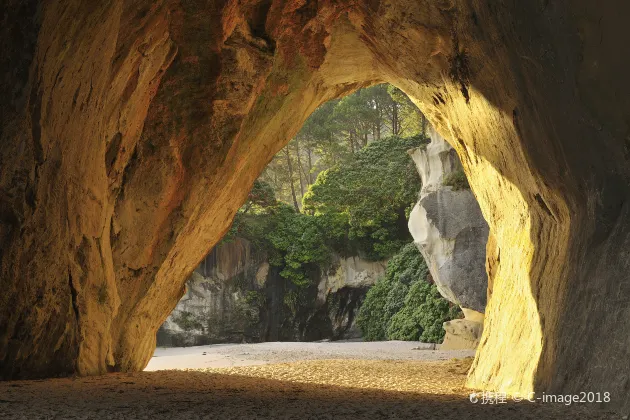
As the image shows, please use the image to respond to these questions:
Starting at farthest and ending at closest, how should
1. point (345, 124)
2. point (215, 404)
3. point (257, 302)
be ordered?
1. point (345, 124)
2. point (257, 302)
3. point (215, 404)

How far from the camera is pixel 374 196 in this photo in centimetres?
2634

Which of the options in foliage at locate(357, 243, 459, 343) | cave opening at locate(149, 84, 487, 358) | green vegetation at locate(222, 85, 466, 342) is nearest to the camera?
foliage at locate(357, 243, 459, 343)

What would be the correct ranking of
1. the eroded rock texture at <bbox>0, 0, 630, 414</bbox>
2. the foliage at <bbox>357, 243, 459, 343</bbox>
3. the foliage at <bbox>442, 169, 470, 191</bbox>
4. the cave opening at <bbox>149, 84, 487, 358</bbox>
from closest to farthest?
the eroded rock texture at <bbox>0, 0, 630, 414</bbox>
the foliage at <bbox>442, 169, 470, 191</bbox>
the foliage at <bbox>357, 243, 459, 343</bbox>
the cave opening at <bbox>149, 84, 487, 358</bbox>

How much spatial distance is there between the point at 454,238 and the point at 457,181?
1.90m

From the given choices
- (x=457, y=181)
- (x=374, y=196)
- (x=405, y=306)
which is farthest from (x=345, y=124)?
(x=457, y=181)

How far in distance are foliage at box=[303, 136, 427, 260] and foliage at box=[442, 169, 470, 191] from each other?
6.25m

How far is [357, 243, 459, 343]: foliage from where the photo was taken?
21.0 m

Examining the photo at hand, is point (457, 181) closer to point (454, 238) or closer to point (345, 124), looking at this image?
point (454, 238)

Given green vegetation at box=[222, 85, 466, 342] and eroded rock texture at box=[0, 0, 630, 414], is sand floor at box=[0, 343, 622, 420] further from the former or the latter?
green vegetation at box=[222, 85, 466, 342]

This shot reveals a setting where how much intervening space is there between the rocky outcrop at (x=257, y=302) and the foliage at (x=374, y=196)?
1210mm

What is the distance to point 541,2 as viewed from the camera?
534 centimetres

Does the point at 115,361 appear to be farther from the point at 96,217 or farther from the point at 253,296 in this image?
the point at 253,296

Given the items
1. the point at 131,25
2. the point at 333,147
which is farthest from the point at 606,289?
the point at 333,147

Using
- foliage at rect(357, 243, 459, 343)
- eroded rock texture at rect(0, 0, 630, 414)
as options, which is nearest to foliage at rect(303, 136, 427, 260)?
foliage at rect(357, 243, 459, 343)
